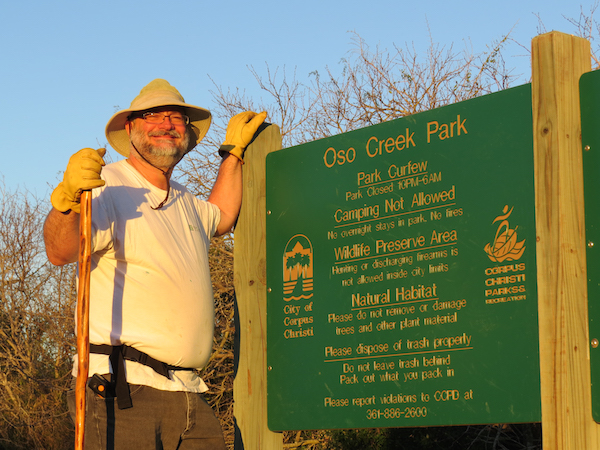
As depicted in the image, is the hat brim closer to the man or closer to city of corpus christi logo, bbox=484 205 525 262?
the man

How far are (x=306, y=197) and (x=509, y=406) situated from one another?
1.56m

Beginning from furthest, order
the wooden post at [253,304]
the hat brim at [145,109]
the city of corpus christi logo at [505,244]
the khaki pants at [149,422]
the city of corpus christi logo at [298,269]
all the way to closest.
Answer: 1. the hat brim at [145,109]
2. the wooden post at [253,304]
3. the city of corpus christi logo at [298,269]
4. the khaki pants at [149,422]
5. the city of corpus christi logo at [505,244]

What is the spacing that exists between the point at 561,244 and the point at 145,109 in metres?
2.41

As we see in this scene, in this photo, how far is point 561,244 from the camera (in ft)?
9.58

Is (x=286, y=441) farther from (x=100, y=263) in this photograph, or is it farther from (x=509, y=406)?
(x=509, y=406)

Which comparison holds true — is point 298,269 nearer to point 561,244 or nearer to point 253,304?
point 253,304

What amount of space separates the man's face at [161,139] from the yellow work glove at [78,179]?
0.65m

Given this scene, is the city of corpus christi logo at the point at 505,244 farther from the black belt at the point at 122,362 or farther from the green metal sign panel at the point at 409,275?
the black belt at the point at 122,362

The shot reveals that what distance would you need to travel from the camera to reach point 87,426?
139 inches

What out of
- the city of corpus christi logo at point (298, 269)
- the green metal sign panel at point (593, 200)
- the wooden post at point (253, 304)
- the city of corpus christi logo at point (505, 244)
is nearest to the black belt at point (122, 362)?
the wooden post at point (253, 304)

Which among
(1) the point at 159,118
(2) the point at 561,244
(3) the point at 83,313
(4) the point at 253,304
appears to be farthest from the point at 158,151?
(2) the point at 561,244

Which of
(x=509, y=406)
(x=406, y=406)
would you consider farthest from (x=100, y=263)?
(x=509, y=406)

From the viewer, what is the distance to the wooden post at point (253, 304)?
161 inches

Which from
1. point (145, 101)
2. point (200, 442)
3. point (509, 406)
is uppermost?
point (145, 101)
